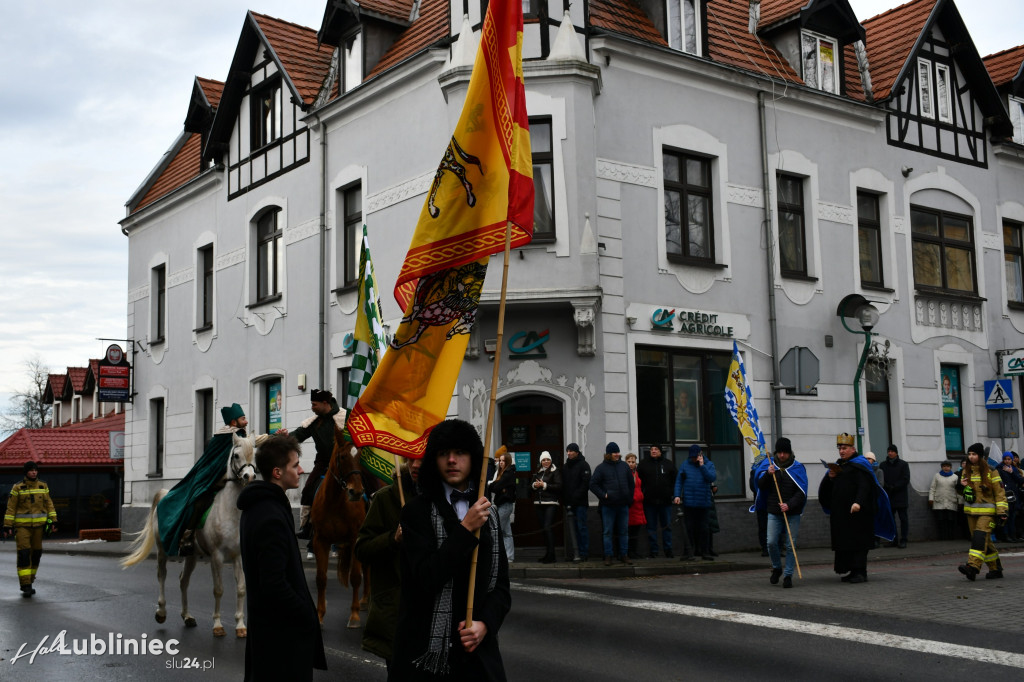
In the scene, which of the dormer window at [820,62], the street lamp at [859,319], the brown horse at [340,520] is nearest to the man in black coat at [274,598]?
the brown horse at [340,520]

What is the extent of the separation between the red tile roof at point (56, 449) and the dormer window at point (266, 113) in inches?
764

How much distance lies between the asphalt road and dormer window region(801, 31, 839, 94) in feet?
37.1

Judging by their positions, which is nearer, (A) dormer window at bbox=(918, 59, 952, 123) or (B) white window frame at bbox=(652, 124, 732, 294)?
(B) white window frame at bbox=(652, 124, 732, 294)

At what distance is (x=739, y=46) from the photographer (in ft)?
68.9

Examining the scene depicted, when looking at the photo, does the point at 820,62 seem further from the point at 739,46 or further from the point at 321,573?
the point at 321,573

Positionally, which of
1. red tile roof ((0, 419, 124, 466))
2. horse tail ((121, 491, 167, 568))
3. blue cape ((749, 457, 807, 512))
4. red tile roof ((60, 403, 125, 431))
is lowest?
horse tail ((121, 491, 167, 568))

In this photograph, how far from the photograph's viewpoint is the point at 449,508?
4.47m

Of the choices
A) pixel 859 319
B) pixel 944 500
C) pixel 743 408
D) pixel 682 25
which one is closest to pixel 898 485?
pixel 944 500

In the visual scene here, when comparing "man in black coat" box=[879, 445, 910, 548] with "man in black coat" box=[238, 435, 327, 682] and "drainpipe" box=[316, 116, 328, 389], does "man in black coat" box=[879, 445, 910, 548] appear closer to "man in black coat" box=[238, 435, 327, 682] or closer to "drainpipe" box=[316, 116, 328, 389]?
"drainpipe" box=[316, 116, 328, 389]

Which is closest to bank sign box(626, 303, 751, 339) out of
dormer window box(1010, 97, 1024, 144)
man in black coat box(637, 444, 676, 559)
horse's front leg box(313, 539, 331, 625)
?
man in black coat box(637, 444, 676, 559)

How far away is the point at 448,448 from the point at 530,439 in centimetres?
1323

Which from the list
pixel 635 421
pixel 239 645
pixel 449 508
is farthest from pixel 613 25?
pixel 449 508

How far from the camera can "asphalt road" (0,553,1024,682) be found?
26.7ft

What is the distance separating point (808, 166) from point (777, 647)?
14201mm
